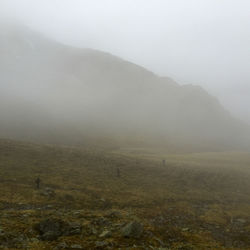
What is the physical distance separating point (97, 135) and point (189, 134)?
78.9 metres

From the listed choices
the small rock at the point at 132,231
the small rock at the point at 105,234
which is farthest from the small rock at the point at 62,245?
the small rock at the point at 132,231

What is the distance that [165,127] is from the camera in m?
182

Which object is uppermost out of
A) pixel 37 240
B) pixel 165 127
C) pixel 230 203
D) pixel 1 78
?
pixel 1 78

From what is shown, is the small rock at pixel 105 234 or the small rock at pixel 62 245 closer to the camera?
the small rock at pixel 62 245

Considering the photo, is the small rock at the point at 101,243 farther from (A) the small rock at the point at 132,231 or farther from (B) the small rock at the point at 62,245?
(B) the small rock at the point at 62,245

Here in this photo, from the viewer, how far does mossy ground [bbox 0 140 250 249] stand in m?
18.2

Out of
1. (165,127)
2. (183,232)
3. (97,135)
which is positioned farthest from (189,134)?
(183,232)

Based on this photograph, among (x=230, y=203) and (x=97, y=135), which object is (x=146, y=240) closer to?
(x=230, y=203)

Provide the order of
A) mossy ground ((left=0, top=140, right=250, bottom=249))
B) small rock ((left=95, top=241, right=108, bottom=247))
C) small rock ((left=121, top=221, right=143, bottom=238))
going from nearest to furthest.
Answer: small rock ((left=95, top=241, right=108, bottom=247)) → small rock ((left=121, top=221, right=143, bottom=238)) → mossy ground ((left=0, top=140, right=250, bottom=249))

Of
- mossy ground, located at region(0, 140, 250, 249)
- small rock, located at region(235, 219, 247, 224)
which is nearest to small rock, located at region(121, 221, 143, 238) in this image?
mossy ground, located at region(0, 140, 250, 249)

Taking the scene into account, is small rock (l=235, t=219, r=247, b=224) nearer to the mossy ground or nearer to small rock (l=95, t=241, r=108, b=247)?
the mossy ground

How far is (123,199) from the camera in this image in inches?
1176

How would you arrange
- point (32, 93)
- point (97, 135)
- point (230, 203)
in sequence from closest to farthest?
1. point (230, 203)
2. point (97, 135)
3. point (32, 93)

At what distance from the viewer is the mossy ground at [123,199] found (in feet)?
59.7
